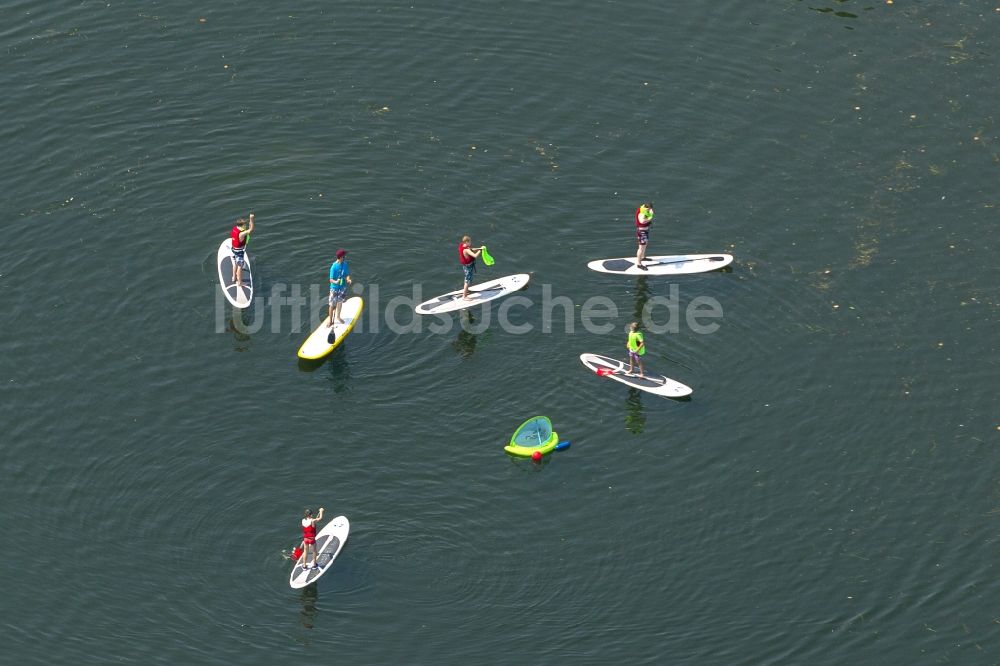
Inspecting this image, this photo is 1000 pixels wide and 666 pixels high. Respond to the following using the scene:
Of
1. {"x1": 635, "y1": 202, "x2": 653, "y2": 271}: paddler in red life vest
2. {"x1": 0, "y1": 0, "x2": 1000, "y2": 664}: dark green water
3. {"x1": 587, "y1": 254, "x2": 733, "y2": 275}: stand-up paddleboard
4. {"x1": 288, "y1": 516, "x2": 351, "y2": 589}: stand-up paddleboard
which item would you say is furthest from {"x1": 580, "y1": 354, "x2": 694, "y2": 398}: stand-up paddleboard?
{"x1": 288, "y1": 516, "x2": 351, "y2": 589}: stand-up paddleboard

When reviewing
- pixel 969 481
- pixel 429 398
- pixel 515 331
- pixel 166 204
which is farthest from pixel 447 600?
pixel 166 204

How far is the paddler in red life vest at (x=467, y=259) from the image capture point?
61.9 metres

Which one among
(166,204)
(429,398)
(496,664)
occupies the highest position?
(166,204)

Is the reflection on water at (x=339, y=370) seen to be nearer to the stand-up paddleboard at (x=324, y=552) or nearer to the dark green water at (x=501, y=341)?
the dark green water at (x=501, y=341)

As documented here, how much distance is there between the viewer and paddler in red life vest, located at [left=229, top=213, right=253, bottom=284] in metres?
62.0

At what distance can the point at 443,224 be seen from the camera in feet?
219

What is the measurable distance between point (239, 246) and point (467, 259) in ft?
29.6

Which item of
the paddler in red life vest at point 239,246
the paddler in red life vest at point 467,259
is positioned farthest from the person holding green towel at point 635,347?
the paddler in red life vest at point 239,246

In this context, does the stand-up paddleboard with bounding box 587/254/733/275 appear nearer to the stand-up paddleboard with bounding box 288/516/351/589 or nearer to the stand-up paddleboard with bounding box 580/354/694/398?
the stand-up paddleboard with bounding box 580/354/694/398

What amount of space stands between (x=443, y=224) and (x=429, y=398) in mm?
10396

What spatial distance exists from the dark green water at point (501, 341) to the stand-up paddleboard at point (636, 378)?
0.53 m

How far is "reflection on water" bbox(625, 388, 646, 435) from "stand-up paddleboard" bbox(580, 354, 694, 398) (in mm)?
356

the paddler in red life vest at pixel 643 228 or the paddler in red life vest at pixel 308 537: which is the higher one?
the paddler in red life vest at pixel 643 228

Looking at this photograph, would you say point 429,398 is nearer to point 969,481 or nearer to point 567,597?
point 567,597
